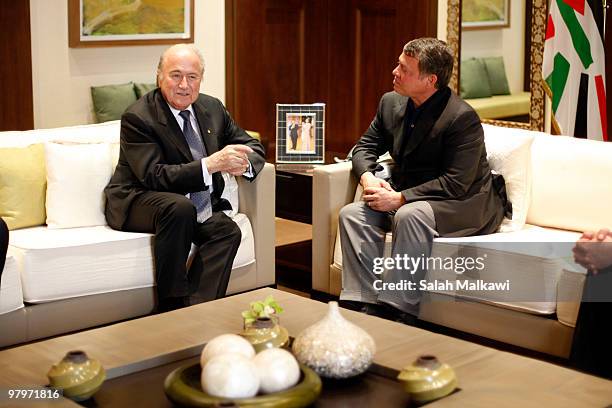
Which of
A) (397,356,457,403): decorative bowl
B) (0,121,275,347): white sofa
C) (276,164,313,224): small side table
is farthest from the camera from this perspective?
(276,164,313,224): small side table

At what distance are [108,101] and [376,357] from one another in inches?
150

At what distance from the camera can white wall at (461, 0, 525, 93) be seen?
236 inches

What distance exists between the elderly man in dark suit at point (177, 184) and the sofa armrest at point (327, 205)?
327 millimetres

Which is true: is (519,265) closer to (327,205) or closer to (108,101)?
(327,205)

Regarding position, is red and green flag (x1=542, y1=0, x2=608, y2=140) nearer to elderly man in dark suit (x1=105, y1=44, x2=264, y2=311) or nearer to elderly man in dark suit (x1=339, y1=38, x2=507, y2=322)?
elderly man in dark suit (x1=339, y1=38, x2=507, y2=322)

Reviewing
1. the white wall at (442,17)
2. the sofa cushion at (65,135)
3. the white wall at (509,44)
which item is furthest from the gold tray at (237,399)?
the white wall at (442,17)

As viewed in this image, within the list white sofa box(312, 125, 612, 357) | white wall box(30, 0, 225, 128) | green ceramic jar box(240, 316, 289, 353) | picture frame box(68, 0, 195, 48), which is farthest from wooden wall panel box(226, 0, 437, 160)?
green ceramic jar box(240, 316, 289, 353)

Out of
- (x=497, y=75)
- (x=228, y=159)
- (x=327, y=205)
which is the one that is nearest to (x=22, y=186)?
(x=228, y=159)

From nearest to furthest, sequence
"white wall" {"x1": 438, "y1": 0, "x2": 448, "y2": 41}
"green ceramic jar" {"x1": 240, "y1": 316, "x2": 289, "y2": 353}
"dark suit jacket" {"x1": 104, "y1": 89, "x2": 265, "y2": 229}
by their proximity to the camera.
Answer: "green ceramic jar" {"x1": 240, "y1": 316, "x2": 289, "y2": 353} < "dark suit jacket" {"x1": 104, "y1": 89, "x2": 265, "y2": 229} < "white wall" {"x1": 438, "y1": 0, "x2": 448, "y2": 41}

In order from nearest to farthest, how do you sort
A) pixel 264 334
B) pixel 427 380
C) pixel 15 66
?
pixel 427 380 < pixel 264 334 < pixel 15 66

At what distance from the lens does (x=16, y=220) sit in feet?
13.5

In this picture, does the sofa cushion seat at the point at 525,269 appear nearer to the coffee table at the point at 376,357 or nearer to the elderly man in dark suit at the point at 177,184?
the elderly man in dark suit at the point at 177,184

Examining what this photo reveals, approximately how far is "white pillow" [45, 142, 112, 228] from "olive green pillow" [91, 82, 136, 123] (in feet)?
6.10

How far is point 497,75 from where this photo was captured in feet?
20.3
